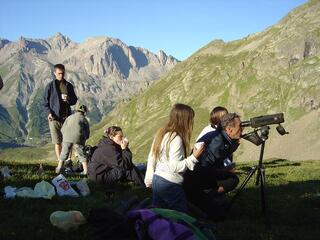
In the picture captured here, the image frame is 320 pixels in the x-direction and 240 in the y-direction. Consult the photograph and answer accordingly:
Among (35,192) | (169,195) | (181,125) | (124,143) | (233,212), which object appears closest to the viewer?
A: (181,125)

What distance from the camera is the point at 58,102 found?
62.8 feet

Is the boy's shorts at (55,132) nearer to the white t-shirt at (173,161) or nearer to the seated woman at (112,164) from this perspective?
the seated woman at (112,164)

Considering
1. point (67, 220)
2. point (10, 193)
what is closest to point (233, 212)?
point (67, 220)

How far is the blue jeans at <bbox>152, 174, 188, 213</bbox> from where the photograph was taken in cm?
1039

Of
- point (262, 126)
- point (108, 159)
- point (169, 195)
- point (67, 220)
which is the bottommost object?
point (67, 220)

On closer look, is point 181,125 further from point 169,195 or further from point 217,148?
point 217,148

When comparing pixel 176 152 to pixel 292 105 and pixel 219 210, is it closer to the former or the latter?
pixel 219 210

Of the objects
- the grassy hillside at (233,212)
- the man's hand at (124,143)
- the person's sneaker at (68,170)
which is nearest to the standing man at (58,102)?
the person's sneaker at (68,170)

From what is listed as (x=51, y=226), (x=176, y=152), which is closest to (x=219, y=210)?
(x=176, y=152)

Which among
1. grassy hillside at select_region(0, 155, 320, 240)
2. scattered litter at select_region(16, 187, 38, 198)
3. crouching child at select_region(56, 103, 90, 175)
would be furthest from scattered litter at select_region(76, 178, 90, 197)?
crouching child at select_region(56, 103, 90, 175)

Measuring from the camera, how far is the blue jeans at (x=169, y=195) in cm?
1039

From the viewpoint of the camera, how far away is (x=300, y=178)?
20109 millimetres

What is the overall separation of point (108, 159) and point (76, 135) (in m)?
2.72

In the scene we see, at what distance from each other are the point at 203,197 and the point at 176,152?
83.4 inches
